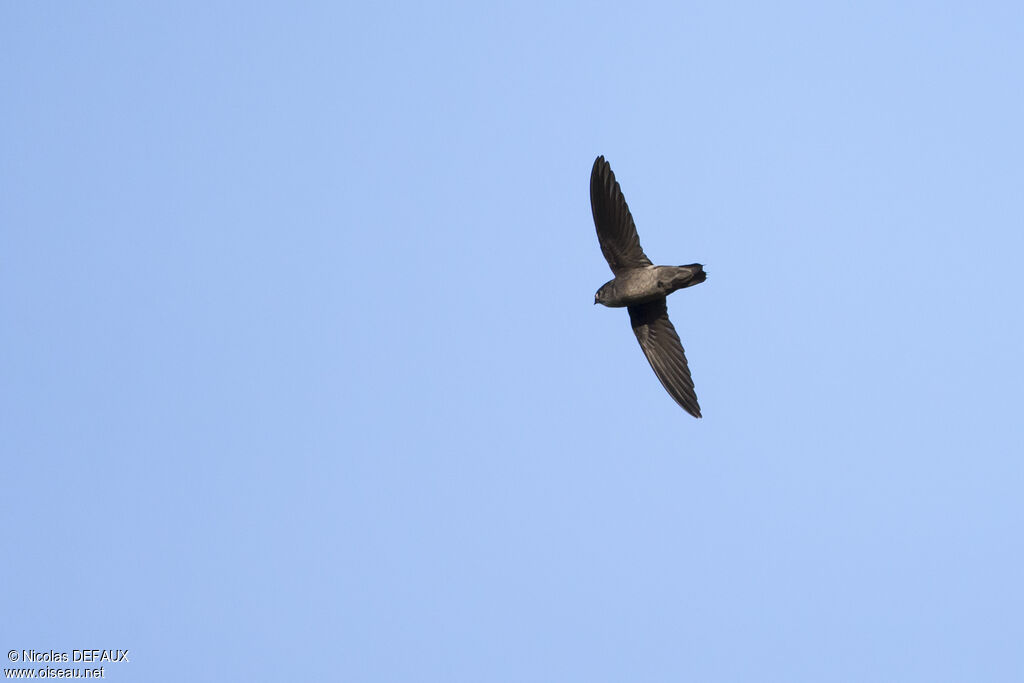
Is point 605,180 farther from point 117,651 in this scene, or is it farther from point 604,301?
point 117,651

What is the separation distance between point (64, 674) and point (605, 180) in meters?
13.7

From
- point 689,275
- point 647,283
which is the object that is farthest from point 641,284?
point 689,275

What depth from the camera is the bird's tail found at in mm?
23875

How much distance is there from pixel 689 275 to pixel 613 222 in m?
1.83

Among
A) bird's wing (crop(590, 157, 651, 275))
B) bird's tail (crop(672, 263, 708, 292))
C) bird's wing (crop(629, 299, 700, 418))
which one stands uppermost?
bird's wing (crop(590, 157, 651, 275))

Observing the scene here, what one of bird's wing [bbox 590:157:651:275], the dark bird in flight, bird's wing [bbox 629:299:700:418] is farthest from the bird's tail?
bird's wing [bbox 629:299:700:418]

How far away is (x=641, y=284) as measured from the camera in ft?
80.6

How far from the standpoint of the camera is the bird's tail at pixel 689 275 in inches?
940

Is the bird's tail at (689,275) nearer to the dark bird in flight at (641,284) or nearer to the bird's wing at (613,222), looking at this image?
the dark bird in flight at (641,284)

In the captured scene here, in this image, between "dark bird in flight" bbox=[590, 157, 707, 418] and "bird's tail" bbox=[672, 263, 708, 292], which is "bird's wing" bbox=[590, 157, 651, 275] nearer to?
"dark bird in flight" bbox=[590, 157, 707, 418]

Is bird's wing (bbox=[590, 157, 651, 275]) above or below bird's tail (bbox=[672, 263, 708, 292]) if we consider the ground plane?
above

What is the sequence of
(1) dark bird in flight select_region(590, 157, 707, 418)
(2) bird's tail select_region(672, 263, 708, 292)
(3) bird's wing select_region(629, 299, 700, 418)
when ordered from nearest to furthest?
(2) bird's tail select_region(672, 263, 708, 292) → (1) dark bird in flight select_region(590, 157, 707, 418) → (3) bird's wing select_region(629, 299, 700, 418)

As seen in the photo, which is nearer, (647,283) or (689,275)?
(689,275)

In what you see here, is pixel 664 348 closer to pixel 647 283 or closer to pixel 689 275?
pixel 647 283
